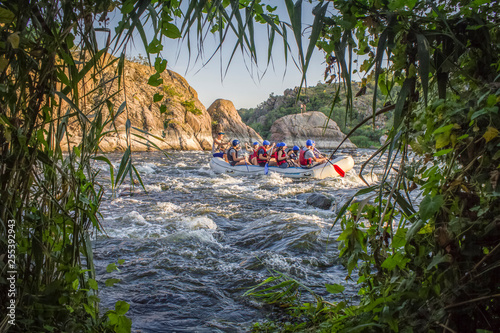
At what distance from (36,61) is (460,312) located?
6.67ft

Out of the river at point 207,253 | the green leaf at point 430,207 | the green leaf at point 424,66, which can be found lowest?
the river at point 207,253

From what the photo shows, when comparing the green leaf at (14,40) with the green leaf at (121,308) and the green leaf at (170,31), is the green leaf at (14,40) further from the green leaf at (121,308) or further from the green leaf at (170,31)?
the green leaf at (121,308)

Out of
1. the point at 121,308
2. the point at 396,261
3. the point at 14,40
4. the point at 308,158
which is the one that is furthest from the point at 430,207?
the point at 308,158

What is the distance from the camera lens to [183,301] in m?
3.74

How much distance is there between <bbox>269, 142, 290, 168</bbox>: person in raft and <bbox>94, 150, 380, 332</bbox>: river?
3.97 m

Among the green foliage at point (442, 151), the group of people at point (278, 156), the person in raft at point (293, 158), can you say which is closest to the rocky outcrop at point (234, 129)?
the green foliage at point (442, 151)

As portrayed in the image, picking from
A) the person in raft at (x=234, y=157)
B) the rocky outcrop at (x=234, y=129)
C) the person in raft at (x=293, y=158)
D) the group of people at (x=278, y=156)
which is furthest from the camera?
the person in raft at (x=234, y=157)

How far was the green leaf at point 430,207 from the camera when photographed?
136cm

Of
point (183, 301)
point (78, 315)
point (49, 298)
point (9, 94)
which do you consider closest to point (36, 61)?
point (9, 94)

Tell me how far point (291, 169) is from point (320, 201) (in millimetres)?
4739

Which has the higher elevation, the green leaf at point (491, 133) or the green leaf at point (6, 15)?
the green leaf at point (6, 15)

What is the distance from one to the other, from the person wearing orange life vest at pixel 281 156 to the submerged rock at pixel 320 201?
4868mm

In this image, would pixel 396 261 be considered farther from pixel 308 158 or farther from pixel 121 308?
pixel 308 158

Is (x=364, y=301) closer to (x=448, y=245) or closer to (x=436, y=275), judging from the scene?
(x=436, y=275)
